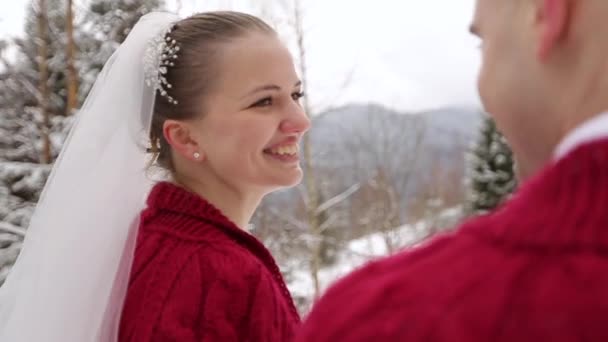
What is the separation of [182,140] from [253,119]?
0.16m

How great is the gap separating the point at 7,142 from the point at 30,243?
14.6ft

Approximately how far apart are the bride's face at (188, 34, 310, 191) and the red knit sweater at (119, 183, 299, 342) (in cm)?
10

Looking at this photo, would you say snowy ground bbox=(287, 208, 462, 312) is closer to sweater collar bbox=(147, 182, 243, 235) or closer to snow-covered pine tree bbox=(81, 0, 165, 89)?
Answer: snow-covered pine tree bbox=(81, 0, 165, 89)

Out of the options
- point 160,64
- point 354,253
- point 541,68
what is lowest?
point 354,253

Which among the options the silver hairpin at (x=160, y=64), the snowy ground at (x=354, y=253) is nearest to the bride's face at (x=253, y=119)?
the silver hairpin at (x=160, y=64)

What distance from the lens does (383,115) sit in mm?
12406

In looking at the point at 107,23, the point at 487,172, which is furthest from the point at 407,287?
the point at 487,172

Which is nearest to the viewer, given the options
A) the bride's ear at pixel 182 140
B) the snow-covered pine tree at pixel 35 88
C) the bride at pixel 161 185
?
the bride at pixel 161 185

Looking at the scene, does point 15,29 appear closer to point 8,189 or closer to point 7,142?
point 7,142

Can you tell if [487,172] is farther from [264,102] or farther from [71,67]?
[264,102]

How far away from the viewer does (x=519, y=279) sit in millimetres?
440

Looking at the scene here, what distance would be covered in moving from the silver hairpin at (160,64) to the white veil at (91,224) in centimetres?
2

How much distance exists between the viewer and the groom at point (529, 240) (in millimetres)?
427

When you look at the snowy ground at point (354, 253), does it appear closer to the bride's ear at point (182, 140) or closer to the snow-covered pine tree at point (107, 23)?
the snow-covered pine tree at point (107, 23)
